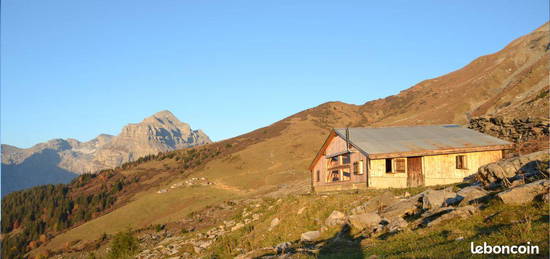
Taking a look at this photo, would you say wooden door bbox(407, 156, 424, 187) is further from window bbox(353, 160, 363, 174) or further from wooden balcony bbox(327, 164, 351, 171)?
wooden balcony bbox(327, 164, 351, 171)

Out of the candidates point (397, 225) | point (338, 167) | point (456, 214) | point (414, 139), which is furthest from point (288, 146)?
point (456, 214)

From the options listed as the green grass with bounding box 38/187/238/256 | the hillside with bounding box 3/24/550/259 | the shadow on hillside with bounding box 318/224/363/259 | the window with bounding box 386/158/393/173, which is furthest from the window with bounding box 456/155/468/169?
the green grass with bounding box 38/187/238/256

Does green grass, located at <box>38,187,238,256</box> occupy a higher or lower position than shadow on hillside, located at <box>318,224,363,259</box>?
lower

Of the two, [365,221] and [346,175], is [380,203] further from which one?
[346,175]

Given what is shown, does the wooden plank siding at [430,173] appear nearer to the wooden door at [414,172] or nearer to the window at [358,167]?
the wooden door at [414,172]

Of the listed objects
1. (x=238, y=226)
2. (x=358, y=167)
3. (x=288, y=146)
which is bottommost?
(x=238, y=226)

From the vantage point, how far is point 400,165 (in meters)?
32.7

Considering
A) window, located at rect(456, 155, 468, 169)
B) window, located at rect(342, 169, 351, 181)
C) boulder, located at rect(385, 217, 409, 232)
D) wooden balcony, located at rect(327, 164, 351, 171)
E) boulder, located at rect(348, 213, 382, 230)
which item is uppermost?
window, located at rect(456, 155, 468, 169)

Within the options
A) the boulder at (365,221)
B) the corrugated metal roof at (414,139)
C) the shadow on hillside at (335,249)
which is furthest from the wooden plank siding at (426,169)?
the shadow on hillside at (335,249)

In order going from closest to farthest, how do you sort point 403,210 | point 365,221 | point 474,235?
point 474,235
point 365,221
point 403,210

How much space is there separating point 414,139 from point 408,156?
4558 millimetres

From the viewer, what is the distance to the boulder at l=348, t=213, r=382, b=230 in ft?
58.5

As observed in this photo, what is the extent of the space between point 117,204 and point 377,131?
66757 mm

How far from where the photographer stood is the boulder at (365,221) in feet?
58.5
